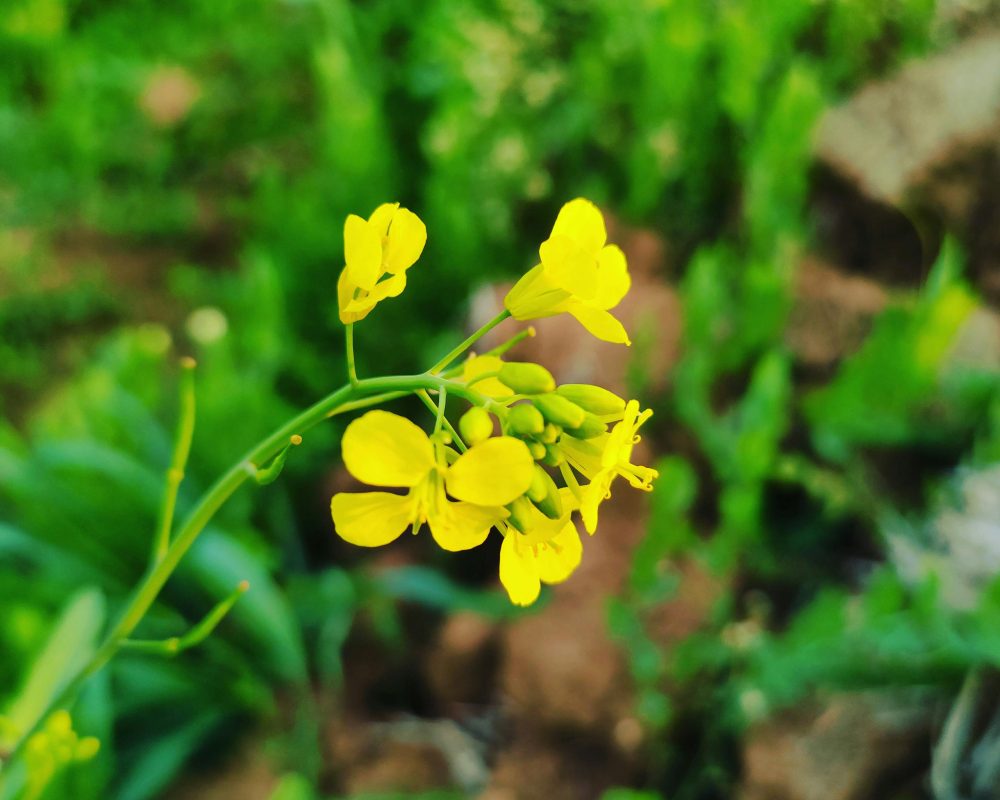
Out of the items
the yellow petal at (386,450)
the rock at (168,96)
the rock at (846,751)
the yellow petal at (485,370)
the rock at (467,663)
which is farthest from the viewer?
the rock at (168,96)

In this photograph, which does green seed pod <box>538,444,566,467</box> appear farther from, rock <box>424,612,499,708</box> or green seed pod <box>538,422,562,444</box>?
rock <box>424,612,499,708</box>

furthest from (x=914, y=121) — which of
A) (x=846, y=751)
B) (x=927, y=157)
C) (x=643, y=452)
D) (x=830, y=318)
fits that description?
(x=846, y=751)

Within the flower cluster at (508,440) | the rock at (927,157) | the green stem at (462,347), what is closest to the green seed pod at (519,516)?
the flower cluster at (508,440)

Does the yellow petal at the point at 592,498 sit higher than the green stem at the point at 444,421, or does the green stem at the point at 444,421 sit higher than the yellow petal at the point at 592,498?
the green stem at the point at 444,421

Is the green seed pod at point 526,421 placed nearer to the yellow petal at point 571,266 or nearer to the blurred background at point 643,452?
the yellow petal at point 571,266

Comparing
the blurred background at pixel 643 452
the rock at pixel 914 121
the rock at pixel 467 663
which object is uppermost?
the rock at pixel 914 121

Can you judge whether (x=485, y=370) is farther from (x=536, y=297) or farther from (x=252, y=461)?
(x=252, y=461)

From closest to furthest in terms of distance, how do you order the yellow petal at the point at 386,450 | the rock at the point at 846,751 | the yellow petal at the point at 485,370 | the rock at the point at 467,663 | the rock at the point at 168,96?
the yellow petal at the point at 386,450, the yellow petal at the point at 485,370, the rock at the point at 846,751, the rock at the point at 467,663, the rock at the point at 168,96
